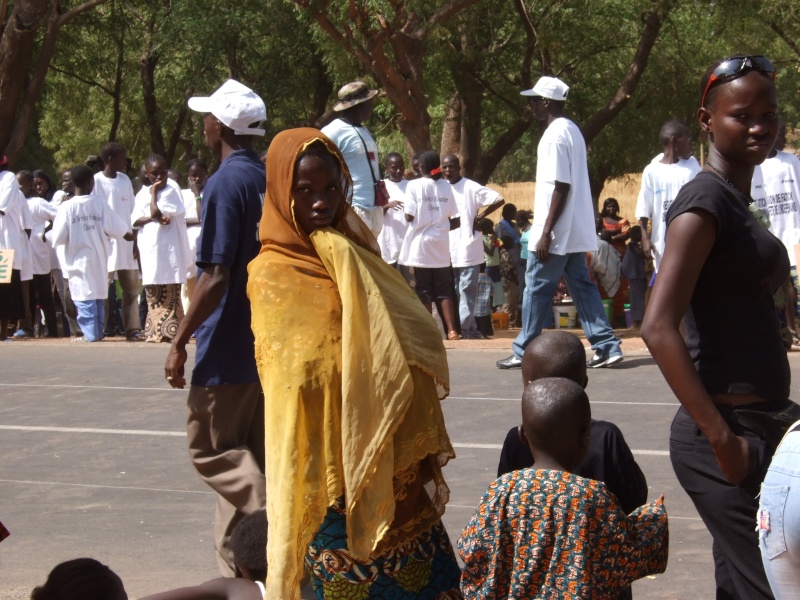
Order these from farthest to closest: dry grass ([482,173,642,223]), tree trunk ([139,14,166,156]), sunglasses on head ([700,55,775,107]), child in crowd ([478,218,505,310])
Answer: dry grass ([482,173,642,223]), tree trunk ([139,14,166,156]), child in crowd ([478,218,505,310]), sunglasses on head ([700,55,775,107])

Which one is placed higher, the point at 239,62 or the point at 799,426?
the point at 239,62

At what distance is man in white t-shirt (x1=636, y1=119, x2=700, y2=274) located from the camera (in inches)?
448

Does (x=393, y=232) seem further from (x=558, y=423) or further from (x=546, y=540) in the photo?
(x=546, y=540)

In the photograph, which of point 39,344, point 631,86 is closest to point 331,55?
point 631,86

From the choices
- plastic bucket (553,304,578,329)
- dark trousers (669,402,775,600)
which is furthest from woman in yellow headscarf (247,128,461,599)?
plastic bucket (553,304,578,329)

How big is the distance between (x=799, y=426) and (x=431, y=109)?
3132cm

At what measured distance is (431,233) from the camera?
1398 centimetres

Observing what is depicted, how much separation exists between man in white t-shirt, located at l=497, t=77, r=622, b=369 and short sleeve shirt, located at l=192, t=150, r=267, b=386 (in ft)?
16.2

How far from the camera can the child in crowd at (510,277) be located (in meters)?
18.4

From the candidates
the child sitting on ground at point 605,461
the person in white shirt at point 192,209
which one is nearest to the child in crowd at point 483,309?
the person in white shirt at point 192,209

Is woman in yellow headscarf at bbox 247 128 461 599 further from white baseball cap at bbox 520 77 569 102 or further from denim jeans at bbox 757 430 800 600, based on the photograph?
white baseball cap at bbox 520 77 569 102

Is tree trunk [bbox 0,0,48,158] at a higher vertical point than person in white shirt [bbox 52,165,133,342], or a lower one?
higher

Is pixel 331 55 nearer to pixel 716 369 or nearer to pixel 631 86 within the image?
pixel 631 86

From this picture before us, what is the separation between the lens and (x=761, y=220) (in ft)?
11.6
